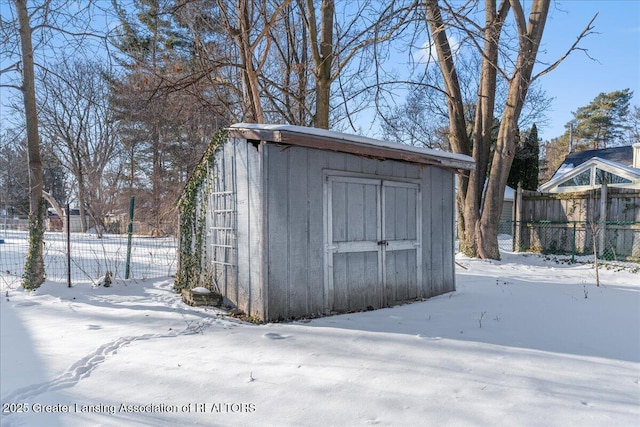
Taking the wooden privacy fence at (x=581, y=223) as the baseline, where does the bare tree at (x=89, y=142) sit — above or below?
above

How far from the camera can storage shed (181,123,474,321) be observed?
4.15 m

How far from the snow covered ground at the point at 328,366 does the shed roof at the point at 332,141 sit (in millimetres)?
1950

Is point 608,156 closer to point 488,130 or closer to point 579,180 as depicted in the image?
point 579,180

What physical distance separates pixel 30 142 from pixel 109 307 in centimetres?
350

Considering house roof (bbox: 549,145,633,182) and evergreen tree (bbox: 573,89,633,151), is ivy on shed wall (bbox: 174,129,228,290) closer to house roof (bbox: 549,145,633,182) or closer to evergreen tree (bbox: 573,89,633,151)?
house roof (bbox: 549,145,633,182)

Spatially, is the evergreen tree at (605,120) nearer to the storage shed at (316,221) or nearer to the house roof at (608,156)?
the house roof at (608,156)

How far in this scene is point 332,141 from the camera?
4.24 metres

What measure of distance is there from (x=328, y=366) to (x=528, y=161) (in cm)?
1875

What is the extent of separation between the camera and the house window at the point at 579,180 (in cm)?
1445

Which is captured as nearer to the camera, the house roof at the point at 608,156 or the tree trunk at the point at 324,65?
the tree trunk at the point at 324,65

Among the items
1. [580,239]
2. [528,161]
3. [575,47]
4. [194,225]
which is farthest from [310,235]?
[528,161]

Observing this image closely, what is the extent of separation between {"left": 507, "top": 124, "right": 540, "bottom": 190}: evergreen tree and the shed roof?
1526 cm

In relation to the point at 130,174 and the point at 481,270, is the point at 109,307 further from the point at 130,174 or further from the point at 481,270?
the point at 130,174

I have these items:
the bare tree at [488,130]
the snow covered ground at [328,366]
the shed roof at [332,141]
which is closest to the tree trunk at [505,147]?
the bare tree at [488,130]
